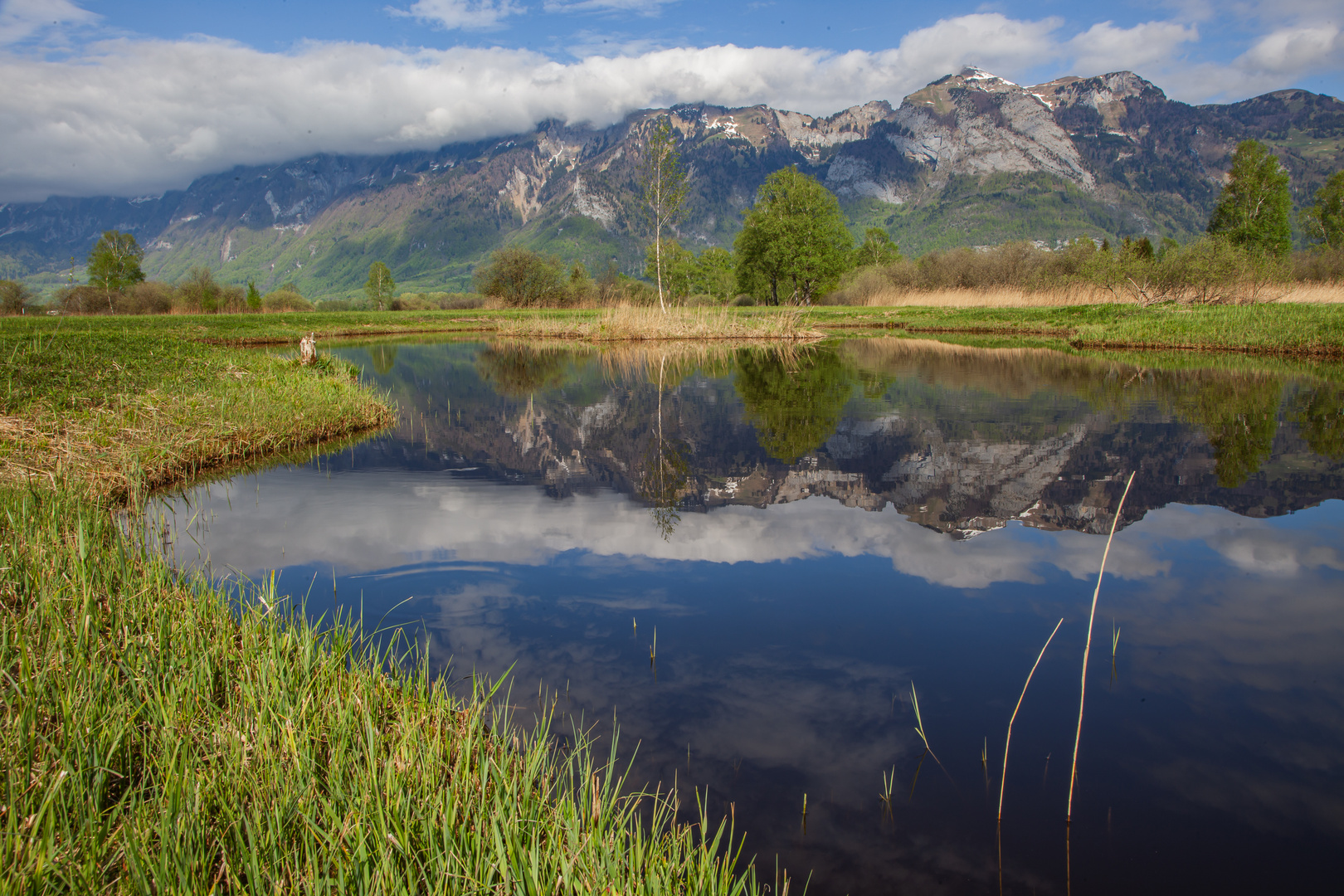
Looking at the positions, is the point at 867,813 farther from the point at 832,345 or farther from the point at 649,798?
the point at 832,345

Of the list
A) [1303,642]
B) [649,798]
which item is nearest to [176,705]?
[649,798]

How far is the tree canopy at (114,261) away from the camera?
66.8 meters

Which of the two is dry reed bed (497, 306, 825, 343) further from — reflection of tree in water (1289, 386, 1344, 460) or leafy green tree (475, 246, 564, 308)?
leafy green tree (475, 246, 564, 308)

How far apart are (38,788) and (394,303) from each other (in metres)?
79.3

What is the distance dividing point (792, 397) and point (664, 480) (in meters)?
7.22

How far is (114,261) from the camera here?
68562 millimetres

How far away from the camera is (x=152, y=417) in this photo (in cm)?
897

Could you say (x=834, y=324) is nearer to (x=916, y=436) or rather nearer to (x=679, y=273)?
(x=916, y=436)

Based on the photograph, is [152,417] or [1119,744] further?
[152,417]

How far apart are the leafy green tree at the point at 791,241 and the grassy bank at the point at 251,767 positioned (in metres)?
52.9

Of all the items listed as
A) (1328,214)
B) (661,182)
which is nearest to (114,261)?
(661,182)

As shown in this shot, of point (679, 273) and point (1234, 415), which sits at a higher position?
point (679, 273)

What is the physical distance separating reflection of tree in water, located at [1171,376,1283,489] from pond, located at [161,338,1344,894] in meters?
0.12

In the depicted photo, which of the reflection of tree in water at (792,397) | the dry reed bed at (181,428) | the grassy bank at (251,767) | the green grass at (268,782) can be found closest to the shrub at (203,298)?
the reflection of tree in water at (792,397)
